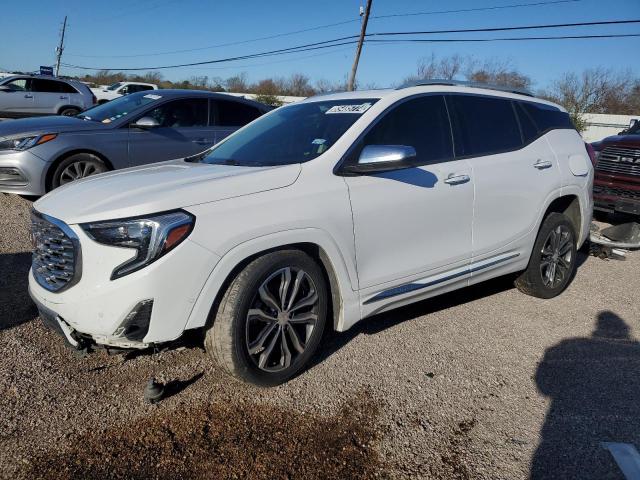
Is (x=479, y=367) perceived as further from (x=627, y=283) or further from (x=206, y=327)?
(x=627, y=283)

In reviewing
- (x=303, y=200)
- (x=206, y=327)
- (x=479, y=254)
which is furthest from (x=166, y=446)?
(x=479, y=254)

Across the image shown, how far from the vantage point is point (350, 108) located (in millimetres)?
3564

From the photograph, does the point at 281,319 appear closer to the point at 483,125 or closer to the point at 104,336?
the point at 104,336

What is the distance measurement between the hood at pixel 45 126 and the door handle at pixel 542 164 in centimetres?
542

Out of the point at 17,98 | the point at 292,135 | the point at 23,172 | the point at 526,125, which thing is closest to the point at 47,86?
the point at 17,98

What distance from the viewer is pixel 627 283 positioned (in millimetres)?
5453

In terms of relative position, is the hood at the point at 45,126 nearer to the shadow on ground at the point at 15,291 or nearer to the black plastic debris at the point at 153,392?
the shadow on ground at the point at 15,291

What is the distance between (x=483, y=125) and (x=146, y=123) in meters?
4.43

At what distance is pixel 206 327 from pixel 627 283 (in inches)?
186

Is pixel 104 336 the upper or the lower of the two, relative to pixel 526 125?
lower

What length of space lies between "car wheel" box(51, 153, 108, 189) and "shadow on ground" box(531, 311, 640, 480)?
5.84m

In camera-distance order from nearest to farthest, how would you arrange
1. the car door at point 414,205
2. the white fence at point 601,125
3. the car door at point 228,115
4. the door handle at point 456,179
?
the car door at point 414,205, the door handle at point 456,179, the car door at point 228,115, the white fence at point 601,125

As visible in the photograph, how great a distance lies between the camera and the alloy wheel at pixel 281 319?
2855 millimetres

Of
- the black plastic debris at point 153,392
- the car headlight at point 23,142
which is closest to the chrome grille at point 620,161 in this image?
the black plastic debris at point 153,392
